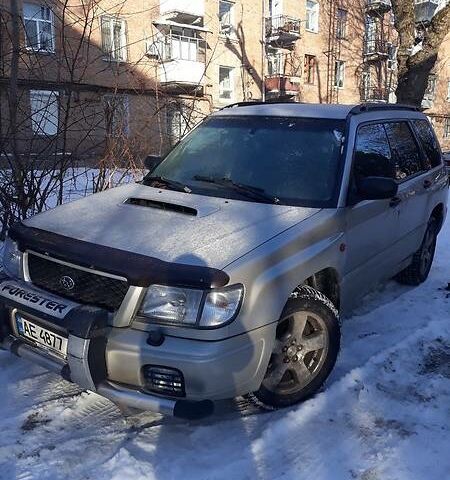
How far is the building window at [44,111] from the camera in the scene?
18.3 feet

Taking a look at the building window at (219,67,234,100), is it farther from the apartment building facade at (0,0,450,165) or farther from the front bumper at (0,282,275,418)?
the front bumper at (0,282,275,418)

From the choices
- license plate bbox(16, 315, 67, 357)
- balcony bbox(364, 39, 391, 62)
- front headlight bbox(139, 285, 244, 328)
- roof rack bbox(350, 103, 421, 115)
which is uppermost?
balcony bbox(364, 39, 391, 62)

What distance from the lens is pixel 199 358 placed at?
2354 millimetres

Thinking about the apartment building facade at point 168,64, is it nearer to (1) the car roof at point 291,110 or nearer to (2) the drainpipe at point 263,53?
(2) the drainpipe at point 263,53

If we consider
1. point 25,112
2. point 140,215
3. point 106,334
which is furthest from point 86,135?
point 106,334

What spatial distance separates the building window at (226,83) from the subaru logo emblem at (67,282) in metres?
25.5

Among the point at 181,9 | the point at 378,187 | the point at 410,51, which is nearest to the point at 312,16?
the point at 181,9

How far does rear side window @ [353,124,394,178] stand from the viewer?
3.59 m

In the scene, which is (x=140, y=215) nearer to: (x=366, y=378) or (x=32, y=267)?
(x=32, y=267)

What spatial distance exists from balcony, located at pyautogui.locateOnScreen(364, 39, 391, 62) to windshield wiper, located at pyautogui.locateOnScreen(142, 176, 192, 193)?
33.1 meters

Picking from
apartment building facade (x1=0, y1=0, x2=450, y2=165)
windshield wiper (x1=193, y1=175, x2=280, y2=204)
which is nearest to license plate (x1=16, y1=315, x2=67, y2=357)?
windshield wiper (x1=193, y1=175, x2=280, y2=204)

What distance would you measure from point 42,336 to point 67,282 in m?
0.31

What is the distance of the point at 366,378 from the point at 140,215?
179cm

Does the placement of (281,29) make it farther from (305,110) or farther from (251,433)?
(251,433)
